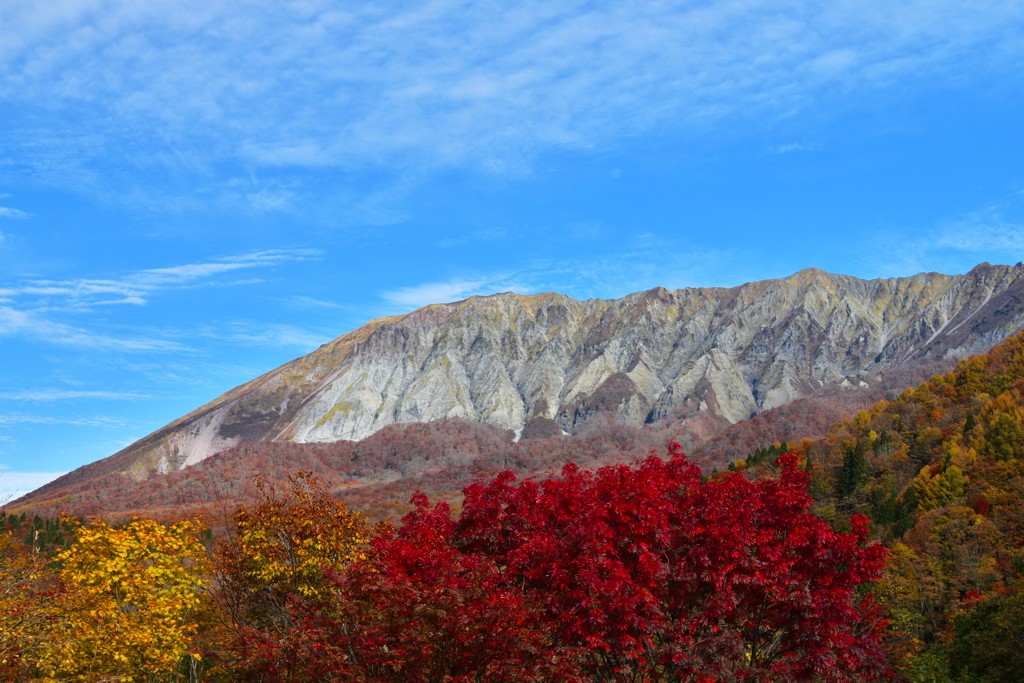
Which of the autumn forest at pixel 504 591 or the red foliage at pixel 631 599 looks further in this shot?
the autumn forest at pixel 504 591

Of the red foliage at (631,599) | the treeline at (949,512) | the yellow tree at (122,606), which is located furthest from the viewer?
the treeline at (949,512)

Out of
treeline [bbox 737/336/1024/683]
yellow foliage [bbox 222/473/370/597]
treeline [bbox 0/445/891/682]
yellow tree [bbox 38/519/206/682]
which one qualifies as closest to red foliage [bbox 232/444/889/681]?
treeline [bbox 0/445/891/682]

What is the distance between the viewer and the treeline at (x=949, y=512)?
1490 inches

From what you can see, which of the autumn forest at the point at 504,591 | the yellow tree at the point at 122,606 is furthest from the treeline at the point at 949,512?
the yellow tree at the point at 122,606

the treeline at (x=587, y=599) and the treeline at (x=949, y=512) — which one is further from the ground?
the treeline at (x=587, y=599)

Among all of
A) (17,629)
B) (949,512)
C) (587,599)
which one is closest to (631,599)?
(587,599)

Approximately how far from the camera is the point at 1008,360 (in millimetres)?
138000

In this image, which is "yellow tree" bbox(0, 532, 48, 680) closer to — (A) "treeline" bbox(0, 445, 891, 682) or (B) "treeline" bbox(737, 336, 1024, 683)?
(A) "treeline" bbox(0, 445, 891, 682)

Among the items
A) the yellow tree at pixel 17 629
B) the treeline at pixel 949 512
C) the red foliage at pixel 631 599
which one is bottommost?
the treeline at pixel 949 512

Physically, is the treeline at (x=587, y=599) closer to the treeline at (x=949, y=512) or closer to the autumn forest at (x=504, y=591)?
the autumn forest at (x=504, y=591)

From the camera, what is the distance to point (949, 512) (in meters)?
72.3

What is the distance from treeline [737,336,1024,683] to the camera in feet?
124

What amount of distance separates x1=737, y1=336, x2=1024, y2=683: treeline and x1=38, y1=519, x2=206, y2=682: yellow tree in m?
21.8

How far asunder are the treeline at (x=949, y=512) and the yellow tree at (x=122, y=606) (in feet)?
71.5
